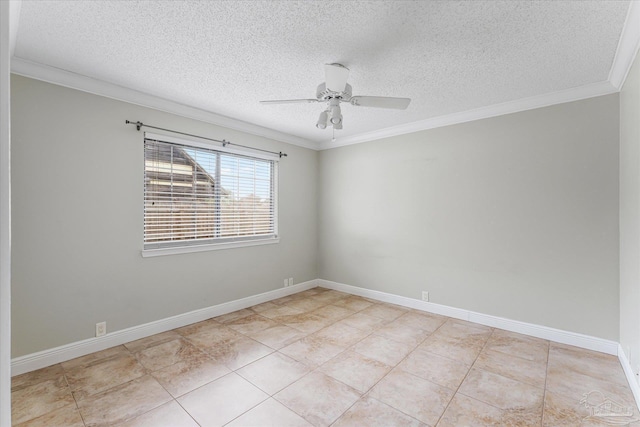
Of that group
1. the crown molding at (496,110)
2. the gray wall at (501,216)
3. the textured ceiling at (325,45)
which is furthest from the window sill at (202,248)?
the crown molding at (496,110)

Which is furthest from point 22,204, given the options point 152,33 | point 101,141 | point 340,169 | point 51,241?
point 340,169

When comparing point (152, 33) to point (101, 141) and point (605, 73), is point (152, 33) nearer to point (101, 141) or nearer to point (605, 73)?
point (101, 141)

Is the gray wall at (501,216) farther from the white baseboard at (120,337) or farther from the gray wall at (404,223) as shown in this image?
the white baseboard at (120,337)

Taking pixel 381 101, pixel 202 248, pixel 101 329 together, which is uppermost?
pixel 381 101

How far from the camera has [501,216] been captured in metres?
3.31

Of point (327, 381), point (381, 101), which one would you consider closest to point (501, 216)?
point (381, 101)

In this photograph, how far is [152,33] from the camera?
203 cm

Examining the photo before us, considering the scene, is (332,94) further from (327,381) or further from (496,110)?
(327,381)

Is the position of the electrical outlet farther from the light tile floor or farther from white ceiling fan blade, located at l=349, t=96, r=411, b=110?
white ceiling fan blade, located at l=349, t=96, r=411, b=110

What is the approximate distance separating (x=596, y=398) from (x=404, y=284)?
217 cm

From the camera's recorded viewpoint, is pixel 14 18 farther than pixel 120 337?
No

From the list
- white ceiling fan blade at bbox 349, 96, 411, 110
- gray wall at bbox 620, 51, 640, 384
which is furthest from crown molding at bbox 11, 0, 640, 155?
white ceiling fan blade at bbox 349, 96, 411, 110

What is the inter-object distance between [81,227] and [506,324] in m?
4.39

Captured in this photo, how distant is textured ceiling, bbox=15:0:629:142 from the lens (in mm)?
1798
